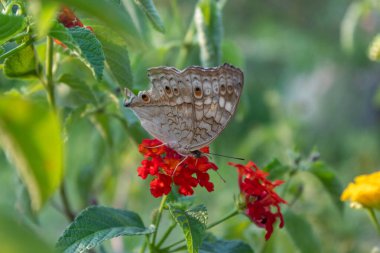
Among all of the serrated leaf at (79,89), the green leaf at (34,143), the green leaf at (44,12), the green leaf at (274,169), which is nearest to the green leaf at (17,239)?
the green leaf at (34,143)

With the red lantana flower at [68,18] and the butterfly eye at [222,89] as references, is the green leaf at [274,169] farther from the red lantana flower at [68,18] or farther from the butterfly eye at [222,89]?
the red lantana flower at [68,18]

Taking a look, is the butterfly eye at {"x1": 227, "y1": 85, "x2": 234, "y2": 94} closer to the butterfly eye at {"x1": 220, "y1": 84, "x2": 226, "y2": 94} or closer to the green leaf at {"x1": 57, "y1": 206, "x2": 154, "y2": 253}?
the butterfly eye at {"x1": 220, "y1": 84, "x2": 226, "y2": 94}

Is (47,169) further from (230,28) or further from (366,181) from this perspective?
(230,28)

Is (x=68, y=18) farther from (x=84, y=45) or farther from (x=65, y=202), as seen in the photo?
(x=65, y=202)

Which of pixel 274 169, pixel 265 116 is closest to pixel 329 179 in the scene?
pixel 274 169

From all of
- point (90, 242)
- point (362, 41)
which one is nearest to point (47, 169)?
point (90, 242)
